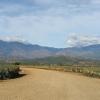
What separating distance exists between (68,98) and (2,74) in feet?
73.0

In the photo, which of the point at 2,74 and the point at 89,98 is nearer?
the point at 89,98

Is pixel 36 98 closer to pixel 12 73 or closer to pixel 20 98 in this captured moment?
pixel 20 98

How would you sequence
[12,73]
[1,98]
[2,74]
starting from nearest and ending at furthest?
[1,98], [2,74], [12,73]

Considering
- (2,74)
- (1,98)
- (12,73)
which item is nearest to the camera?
(1,98)

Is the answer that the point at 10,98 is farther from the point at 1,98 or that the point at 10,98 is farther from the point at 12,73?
the point at 12,73

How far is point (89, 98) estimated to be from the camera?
24031 millimetres

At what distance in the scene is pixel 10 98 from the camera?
2308 cm

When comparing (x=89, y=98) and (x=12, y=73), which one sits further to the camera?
(x=12, y=73)

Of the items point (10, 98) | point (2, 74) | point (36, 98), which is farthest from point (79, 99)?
point (2, 74)

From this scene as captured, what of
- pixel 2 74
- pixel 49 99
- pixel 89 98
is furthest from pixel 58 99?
pixel 2 74

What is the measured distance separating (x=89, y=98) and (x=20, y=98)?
4637mm

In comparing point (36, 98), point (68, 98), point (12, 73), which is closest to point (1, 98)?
point (36, 98)

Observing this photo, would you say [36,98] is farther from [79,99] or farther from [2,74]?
[2,74]

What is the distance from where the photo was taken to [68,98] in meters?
23.7
